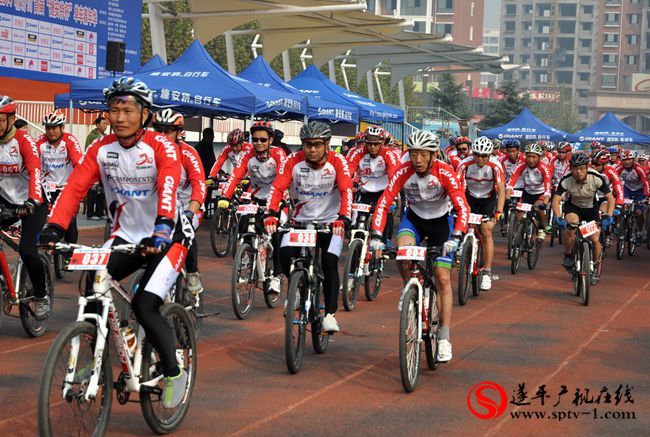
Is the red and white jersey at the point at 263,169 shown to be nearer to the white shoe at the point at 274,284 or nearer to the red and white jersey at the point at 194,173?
the white shoe at the point at 274,284

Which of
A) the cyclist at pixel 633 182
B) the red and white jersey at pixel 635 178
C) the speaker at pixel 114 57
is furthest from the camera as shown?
the cyclist at pixel 633 182

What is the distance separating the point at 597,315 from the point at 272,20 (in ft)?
84.8

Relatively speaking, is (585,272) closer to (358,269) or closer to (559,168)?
(358,269)

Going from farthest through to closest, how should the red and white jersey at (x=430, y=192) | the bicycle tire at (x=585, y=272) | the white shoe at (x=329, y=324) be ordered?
the bicycle tire at (x=585, y=272)
the white shoe at (x=329, y=324)
the red and white jersey at (x=430, y=192)

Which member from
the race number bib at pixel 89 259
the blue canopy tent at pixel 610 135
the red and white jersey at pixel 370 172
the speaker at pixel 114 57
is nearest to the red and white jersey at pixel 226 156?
the red and white jersey at pixel 370 172

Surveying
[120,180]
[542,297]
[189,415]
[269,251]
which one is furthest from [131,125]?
[542,297]

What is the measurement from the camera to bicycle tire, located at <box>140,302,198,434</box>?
257 inches

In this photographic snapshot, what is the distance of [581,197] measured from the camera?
1475 centimetres

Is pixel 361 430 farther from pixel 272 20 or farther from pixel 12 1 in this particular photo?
pixel 272 20

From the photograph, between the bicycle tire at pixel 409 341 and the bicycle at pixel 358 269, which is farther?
the bicycle at pixel 358 269

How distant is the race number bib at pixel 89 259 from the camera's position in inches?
237

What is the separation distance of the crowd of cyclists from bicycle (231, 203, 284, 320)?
185mm

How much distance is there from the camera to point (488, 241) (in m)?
14.7

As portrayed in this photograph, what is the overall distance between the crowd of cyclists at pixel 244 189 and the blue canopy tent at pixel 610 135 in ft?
89.0
